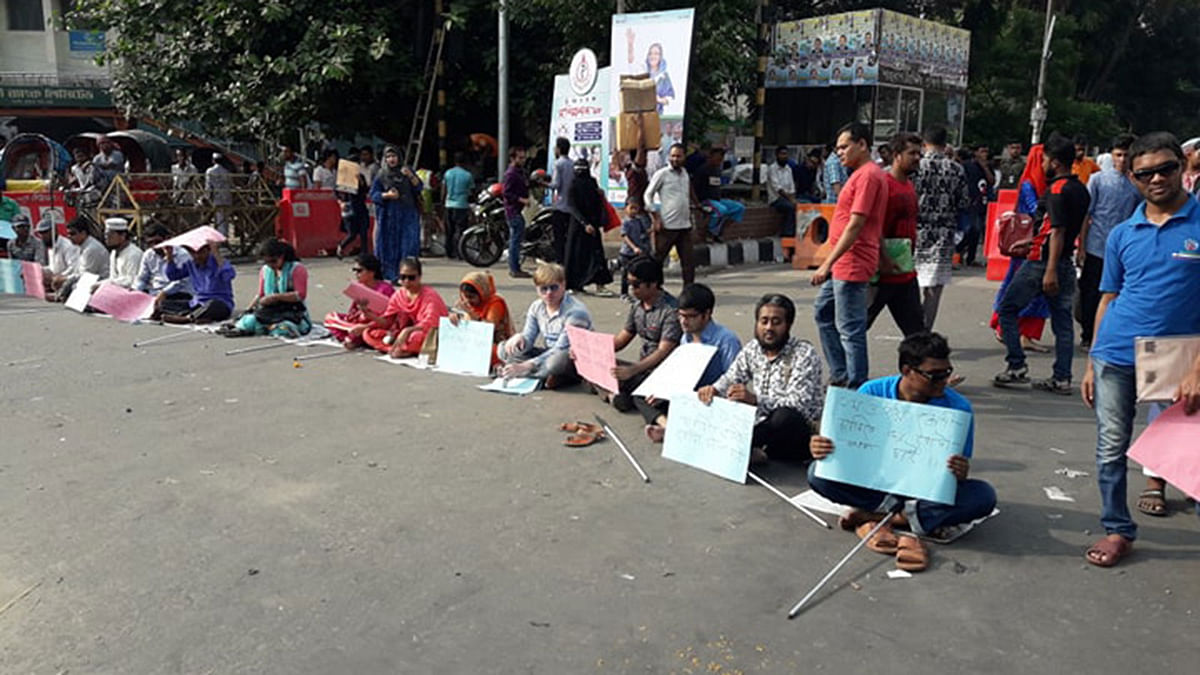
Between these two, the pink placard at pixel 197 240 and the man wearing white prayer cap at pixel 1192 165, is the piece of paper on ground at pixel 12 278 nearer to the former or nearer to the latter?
the pink placard at pixel 197 240

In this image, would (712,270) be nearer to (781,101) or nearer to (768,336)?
(781,101)

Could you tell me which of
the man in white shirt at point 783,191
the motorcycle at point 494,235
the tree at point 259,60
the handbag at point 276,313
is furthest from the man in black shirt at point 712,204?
the handbag at point 276,313

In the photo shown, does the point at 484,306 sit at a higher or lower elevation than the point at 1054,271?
lower

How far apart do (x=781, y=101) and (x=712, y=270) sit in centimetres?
776

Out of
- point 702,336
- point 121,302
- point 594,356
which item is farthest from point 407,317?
point 121,302

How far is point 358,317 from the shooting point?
8750 mm

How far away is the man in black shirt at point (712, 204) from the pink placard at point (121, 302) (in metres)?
7.47

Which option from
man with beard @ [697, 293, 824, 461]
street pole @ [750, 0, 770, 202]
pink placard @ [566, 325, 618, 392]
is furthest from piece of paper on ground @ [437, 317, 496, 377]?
street pole @ [750, 0, 770, 202]

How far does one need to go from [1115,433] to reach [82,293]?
9.99 meters

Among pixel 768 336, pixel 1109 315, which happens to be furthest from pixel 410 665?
pixel 1109 315

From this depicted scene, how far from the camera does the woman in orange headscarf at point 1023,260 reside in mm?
7316

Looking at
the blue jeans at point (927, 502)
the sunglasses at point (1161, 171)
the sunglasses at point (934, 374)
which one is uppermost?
the sunglasses at point (1161, 171)

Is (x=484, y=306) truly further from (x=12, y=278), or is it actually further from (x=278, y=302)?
(x=12, y=278)

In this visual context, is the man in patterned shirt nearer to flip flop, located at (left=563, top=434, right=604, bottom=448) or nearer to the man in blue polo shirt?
flip flop, located at (left=563, top=434, right=604, bottom=448)
